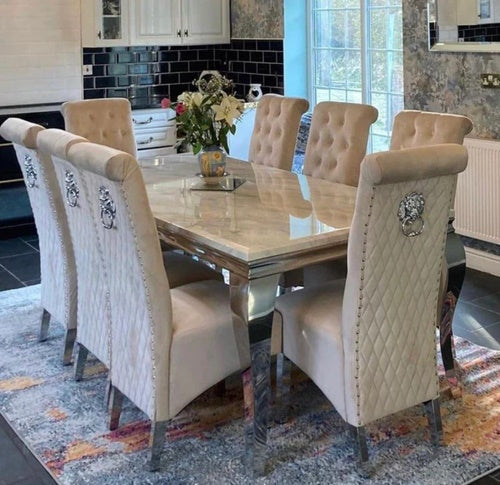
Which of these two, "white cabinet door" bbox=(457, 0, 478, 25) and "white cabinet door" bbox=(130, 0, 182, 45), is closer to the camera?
"white cabinet door" bbox=(457, 0, 478, 25)

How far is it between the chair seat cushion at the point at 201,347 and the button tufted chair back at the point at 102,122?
6.38 ft

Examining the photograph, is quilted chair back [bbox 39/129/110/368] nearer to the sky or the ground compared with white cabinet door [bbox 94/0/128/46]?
nearer to the ground

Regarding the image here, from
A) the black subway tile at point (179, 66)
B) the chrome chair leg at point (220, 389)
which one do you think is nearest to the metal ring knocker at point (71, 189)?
the chrome chair leg at point (220, 389)

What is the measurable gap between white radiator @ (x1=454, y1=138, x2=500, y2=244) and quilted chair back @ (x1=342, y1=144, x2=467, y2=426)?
2.15m

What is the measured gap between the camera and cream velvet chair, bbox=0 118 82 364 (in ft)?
11.2

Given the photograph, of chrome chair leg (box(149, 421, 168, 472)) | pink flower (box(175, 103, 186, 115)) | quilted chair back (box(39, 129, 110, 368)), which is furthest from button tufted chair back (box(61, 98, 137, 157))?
chrome chair leg (box(149, 421, 168, 472))

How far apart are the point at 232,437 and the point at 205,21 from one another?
4.71 m

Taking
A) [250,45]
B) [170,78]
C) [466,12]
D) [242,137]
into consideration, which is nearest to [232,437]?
[466,12]

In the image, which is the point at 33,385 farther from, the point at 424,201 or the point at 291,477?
the point at 424,201

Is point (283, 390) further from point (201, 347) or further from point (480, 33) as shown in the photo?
point (480, 33)

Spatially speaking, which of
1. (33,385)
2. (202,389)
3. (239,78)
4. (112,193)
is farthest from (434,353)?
(239,78)

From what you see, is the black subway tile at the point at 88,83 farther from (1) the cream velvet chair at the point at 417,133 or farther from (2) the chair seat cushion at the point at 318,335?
(2) the chair seat cushion at the point at 318,335

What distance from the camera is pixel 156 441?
2.71 meters

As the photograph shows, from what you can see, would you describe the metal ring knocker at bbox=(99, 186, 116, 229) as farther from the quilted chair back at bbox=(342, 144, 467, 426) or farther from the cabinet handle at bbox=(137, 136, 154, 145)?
the cabinet handle at bbox=(137, 136, 154, 145)
